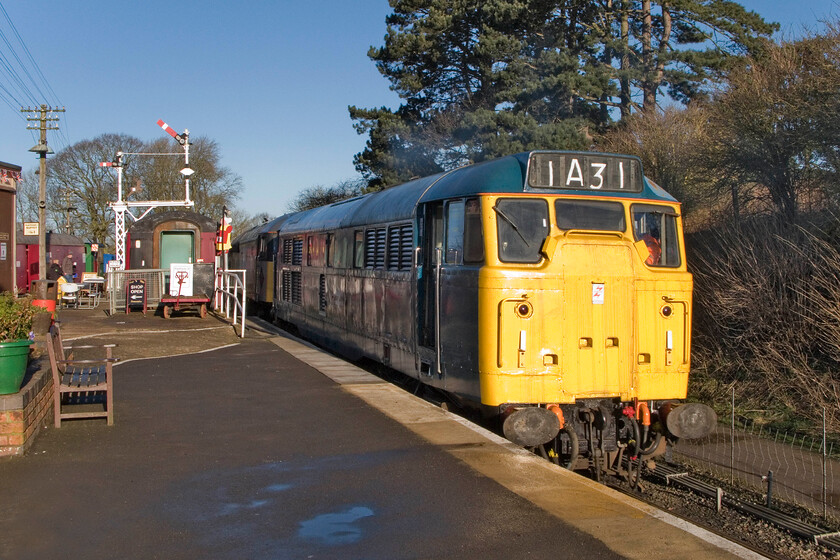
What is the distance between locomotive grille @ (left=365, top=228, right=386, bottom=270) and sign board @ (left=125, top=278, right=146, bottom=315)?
39.6 feet

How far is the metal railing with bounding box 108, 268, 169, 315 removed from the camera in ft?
73.1

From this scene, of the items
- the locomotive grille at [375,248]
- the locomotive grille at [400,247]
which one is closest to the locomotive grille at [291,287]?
the locomotive grille at [375,248]

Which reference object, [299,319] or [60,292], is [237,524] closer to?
[299,319]

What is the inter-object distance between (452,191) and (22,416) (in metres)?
4.76

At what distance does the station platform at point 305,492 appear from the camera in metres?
4.96

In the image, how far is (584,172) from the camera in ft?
26.6

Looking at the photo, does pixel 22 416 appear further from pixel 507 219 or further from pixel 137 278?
pixel 137 278

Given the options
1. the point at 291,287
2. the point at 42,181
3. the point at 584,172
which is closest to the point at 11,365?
the point at 584,172

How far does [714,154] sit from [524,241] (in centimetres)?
1097

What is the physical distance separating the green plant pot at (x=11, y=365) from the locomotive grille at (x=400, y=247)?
4.48m

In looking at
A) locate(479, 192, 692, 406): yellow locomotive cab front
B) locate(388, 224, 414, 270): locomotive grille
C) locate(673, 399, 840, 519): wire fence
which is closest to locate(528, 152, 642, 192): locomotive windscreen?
locate(479, 192, 692, 406): yellow locomotive cab front

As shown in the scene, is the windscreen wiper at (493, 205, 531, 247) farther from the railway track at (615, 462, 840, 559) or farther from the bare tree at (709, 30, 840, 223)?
the bare tree at (709, 30, 840, 223)

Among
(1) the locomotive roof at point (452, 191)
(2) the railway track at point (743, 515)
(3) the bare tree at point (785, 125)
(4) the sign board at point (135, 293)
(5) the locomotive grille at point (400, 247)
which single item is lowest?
(2) the railway track at point (743, 515)

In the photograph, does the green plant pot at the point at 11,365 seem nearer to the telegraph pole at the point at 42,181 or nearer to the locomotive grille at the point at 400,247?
the locomotive grille at the point at 400,247
